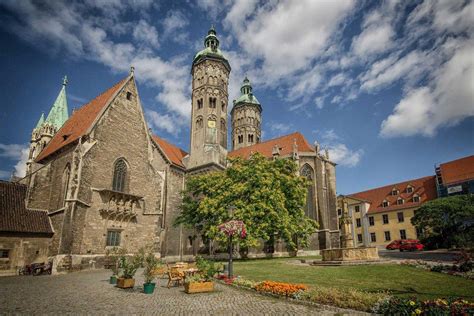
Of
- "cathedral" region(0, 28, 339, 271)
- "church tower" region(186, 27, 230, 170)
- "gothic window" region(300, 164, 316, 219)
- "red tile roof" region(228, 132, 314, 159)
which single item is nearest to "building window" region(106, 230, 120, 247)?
"cathedral" region(0, 28, 339, 271)

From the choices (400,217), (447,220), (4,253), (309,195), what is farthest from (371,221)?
(4,253)

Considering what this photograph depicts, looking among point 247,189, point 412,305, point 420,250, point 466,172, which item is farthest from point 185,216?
point 466,172

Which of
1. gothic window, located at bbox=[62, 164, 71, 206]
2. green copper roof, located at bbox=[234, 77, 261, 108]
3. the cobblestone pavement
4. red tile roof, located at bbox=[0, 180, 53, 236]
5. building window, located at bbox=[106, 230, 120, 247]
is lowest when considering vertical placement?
the cobblestone pavement

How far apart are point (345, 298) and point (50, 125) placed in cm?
6126

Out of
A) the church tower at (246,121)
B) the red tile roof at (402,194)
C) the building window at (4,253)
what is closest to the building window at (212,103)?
the church tower at (246,121)

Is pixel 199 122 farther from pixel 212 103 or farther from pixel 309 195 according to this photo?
pixel 309 195

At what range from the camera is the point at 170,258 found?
32.8m

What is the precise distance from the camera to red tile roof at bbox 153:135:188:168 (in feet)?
131

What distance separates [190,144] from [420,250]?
32815 mm

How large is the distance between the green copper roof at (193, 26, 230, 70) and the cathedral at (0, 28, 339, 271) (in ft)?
0.78

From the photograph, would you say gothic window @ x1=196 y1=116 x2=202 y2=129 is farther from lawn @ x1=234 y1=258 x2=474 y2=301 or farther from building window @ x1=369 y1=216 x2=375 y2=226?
building window @ x1=369 y1=216 x2=375 y2=226

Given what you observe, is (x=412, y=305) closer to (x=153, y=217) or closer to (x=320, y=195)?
(x=153, y=217)

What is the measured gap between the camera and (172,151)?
43.0 m

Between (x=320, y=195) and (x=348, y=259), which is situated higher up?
(x=320, y=195)
